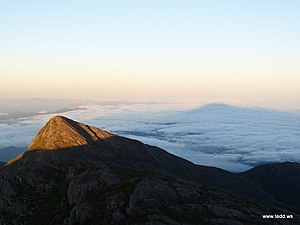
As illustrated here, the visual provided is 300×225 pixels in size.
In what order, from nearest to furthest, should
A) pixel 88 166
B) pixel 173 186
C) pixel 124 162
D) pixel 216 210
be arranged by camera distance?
1. pixel 216 210
2. pixel 173 186
3. pixel 88 166
4. pixel 124 162

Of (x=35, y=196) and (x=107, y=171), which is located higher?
(x=107, y=171)

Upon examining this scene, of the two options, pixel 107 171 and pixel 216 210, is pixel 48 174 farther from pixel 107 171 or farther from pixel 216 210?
pixel 216 210

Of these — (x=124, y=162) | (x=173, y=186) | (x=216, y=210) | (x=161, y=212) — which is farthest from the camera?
(x=124, y=162)

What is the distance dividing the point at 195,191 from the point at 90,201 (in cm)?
3976

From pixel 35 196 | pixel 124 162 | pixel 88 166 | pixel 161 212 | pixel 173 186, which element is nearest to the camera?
pixel 161 212

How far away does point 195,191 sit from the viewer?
420 ft

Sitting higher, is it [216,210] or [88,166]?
[88,166]

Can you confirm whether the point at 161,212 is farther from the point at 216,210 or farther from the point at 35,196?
the point at 35,196

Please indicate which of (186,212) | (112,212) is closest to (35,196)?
(112,212)

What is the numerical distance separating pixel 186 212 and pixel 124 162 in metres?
92.5

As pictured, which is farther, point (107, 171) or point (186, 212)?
point (107, 171)

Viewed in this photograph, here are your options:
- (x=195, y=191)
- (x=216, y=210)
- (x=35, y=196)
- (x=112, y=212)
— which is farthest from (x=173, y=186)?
(x=35, y=196)

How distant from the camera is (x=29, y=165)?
15150cm

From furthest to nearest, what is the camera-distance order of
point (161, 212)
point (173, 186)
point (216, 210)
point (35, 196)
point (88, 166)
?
point (88, 166), point (35, 196), point (173, 186), point (216, 210), point (161, 212)
